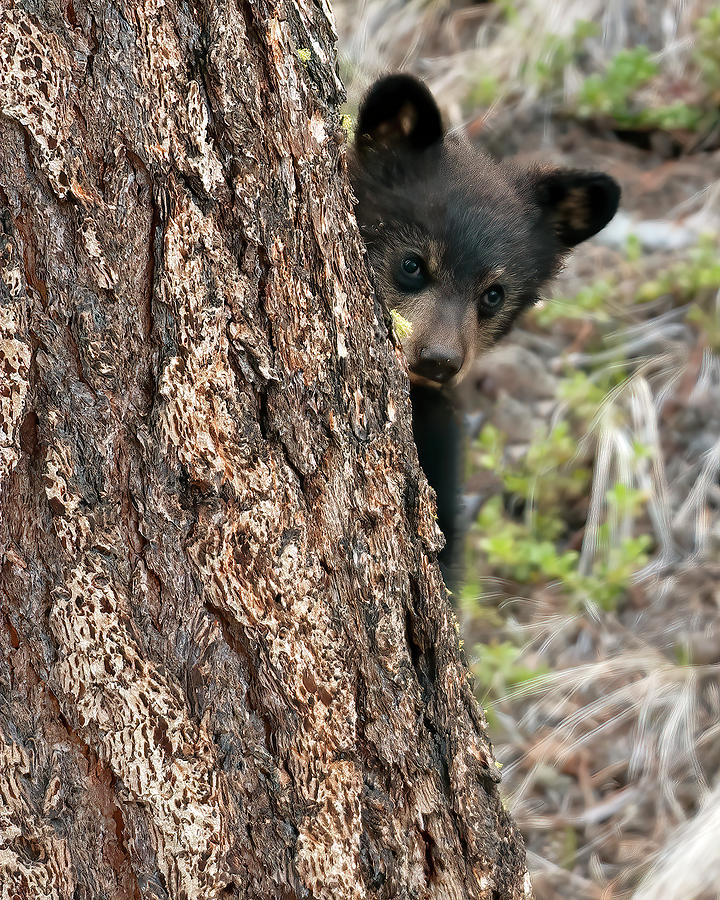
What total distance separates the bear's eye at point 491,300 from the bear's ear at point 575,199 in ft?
1.23

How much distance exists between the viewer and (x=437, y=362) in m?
2.80

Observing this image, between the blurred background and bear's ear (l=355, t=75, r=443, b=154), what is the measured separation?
70 centimetres

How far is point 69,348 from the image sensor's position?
1226 mm

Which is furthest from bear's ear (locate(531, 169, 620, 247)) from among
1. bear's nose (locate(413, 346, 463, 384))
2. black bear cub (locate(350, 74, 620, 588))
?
bear's nose (locate(413, 346, 463, 384))

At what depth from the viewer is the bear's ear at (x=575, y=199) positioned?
335 cm

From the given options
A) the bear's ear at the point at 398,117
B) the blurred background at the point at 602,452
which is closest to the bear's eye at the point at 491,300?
the bear's ear at the point at 398,117

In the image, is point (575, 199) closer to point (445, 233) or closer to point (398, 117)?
point (445, 233)

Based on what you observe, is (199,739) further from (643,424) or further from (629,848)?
(643,424)

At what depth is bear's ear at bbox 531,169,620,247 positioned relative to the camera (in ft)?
11.0

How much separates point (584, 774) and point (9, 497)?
281cm

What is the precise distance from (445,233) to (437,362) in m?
0.54

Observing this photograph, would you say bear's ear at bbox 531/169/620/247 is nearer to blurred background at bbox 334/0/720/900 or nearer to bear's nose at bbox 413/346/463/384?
blurred background at bbox 334/0/720/900

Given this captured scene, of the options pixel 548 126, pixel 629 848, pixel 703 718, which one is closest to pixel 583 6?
pixel 548 126

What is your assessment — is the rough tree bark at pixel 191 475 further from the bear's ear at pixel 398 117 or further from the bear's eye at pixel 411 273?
the bear's eye at pixel 411 273
